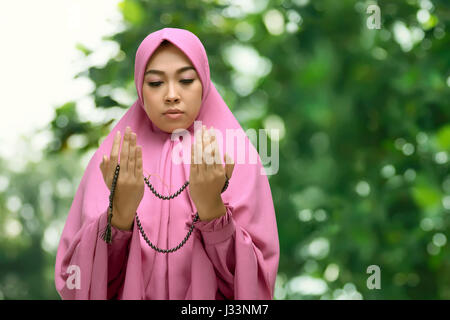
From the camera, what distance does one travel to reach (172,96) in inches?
125

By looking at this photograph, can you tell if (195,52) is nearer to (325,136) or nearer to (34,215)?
(325,136)

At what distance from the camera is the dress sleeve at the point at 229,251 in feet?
9.53

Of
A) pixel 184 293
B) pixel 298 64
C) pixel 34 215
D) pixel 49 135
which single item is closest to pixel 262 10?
pixel 298 64

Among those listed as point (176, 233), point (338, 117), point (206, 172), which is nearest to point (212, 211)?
point (206, 172)

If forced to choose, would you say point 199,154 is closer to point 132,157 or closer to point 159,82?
point 132,157

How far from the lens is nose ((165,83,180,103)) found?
10.5 feet

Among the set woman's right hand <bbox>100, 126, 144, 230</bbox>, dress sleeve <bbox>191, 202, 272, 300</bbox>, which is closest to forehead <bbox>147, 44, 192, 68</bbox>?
woman's right hand <bbox>100, 126, 144, 230</bbox>

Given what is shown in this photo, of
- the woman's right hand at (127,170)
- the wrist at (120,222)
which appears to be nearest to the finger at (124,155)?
the woman's right hand at (127,170)

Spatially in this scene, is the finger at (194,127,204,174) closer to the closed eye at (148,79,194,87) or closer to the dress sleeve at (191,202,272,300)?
the dress sleeve at (191,202,272,300)

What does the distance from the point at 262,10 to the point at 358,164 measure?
152 centimetres

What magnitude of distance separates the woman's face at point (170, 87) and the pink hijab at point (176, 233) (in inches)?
1.4

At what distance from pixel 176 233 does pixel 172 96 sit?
52cm

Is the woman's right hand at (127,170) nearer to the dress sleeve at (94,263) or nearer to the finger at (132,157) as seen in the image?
the finger at (132,157)

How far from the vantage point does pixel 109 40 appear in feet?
20.5
